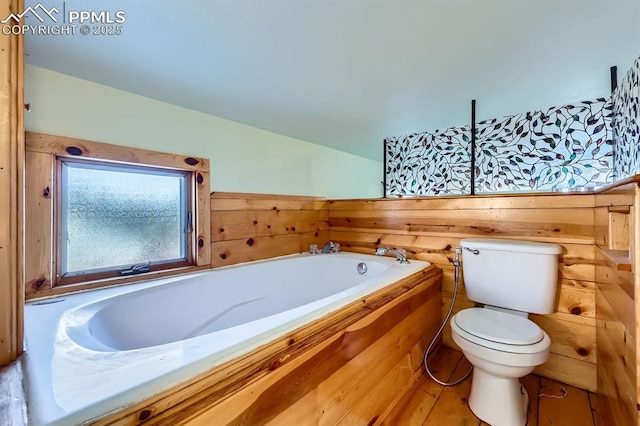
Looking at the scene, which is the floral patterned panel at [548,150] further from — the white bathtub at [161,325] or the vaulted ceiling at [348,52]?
the white bathtub at [161,325]

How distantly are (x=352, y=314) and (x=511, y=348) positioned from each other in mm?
750

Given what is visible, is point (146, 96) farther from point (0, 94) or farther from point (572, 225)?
point (572, 225)

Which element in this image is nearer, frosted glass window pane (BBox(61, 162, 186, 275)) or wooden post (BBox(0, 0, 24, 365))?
wooden post (BBox(0, 0, 24, 365))

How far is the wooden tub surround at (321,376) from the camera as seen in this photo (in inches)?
24.0

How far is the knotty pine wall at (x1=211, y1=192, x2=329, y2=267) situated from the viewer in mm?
1921

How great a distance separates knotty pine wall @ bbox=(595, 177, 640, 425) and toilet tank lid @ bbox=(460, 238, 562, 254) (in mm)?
196

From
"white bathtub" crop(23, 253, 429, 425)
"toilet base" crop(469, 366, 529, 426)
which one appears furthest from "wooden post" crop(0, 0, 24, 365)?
"toilet base" crop(469, 366, 529, 426)

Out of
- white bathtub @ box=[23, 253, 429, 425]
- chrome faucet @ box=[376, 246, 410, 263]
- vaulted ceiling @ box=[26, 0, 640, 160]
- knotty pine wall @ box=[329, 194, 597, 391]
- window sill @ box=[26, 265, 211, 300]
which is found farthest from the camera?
chrome faucet @ box=[376, 246, 410, 263]

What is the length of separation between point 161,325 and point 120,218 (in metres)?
0.71

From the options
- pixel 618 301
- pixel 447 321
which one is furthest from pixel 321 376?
pixel 447 321

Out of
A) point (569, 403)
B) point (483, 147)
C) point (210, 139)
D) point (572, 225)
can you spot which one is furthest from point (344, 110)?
point (569, 403)

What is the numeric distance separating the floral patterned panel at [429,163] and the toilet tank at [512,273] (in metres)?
1.04

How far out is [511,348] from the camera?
3.75ft

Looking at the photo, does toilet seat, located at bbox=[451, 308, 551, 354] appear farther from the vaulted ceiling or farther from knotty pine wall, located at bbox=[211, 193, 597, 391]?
the vaulted ceiling
